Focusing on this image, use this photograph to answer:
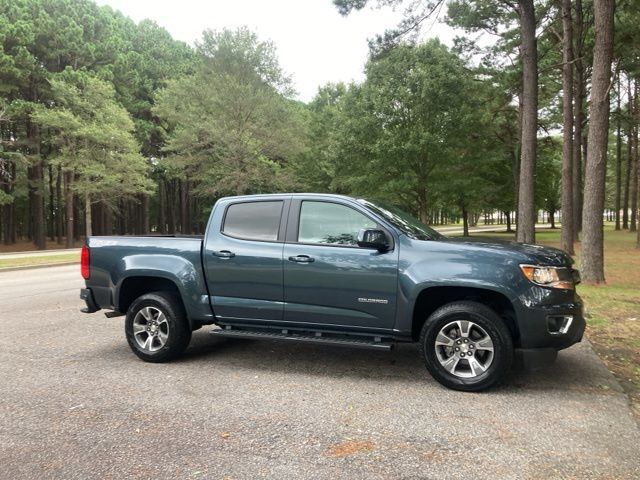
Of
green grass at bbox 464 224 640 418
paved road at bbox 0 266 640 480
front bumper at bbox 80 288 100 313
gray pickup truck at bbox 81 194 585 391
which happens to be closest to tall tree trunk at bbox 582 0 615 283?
green grass at bbox 464 224 640 418

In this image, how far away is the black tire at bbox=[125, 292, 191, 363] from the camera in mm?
5422

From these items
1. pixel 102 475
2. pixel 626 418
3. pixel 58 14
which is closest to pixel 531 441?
pixel 626 418

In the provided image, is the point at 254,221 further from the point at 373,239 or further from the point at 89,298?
the point at 89,298

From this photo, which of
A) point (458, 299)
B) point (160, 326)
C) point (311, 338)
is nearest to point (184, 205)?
point (160, 326)

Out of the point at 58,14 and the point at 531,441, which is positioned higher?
the point at 58,14

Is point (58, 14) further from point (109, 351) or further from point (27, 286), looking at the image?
point (109, 351)

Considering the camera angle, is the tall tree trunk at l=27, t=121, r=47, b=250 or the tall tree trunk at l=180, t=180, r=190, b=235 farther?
the tall tree trunk at l=180, t=180, r=190, b=235

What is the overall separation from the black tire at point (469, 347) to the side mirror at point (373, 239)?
2.59 ft

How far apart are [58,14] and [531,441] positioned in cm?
4266

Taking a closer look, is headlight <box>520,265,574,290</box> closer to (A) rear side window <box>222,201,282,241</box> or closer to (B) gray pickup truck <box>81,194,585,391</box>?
(B) gray pickup truck <box>81,194,585,391</box>

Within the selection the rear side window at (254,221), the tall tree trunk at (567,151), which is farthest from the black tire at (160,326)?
the tall tree trunk at (567,151)

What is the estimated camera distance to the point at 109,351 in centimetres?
600

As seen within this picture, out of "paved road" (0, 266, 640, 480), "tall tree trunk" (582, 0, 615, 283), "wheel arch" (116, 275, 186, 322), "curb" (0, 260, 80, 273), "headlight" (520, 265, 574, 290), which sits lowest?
"curb" (0, 260, 80, 273)

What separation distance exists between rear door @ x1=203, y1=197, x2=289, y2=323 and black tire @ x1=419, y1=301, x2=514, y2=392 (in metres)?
1.54
